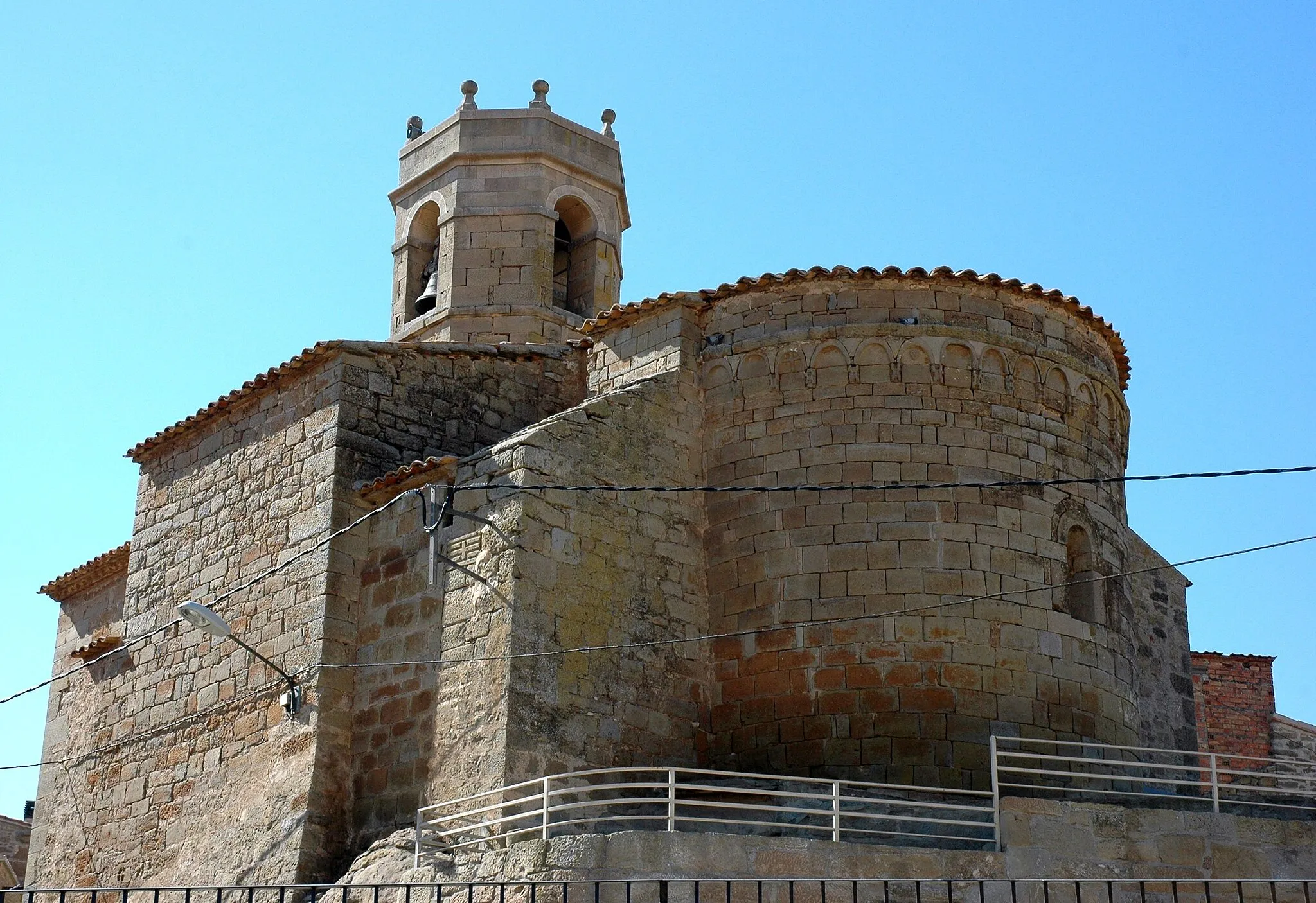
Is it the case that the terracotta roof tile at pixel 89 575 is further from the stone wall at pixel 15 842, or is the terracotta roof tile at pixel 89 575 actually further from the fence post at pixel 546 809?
the fence post at pixel 546 809

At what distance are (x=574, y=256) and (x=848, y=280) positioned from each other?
7.12 metres

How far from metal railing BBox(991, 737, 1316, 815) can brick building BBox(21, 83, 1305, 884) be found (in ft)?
0.88

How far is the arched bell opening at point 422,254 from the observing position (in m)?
21.8

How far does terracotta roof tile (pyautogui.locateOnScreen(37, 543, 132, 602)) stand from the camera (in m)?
20.8

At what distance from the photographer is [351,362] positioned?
16.4 m

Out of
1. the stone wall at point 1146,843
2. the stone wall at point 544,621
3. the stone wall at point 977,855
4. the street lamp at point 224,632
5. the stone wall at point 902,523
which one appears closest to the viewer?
the stone wall at point 977,855

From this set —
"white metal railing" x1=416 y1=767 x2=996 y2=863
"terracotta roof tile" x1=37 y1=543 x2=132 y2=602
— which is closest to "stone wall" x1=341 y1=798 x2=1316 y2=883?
"white metal railing" x1=416 y1=767 x2=996 y2=863

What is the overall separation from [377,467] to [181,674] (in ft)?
9.48

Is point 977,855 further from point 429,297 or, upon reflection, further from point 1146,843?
point 429,297

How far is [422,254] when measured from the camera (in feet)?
72.6

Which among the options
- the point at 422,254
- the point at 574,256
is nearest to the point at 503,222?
the point at 574,256

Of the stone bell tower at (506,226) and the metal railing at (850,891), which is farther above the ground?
the stone bell tower at (506,226)

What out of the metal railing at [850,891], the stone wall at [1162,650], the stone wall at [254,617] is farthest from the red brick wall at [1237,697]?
the metal railing at [850,891]

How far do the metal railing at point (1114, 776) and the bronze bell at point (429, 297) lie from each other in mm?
9981
